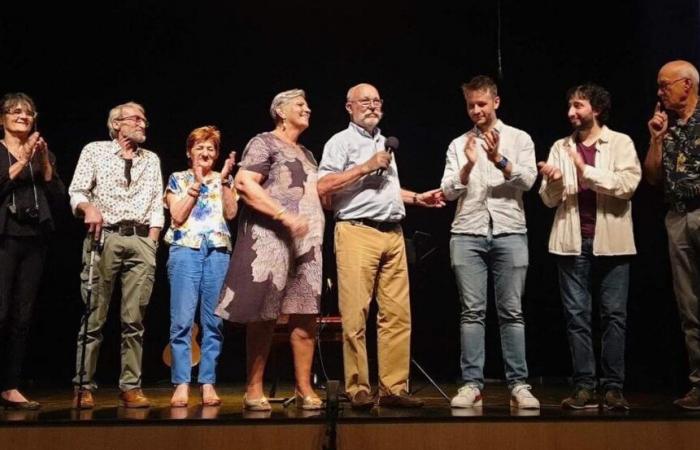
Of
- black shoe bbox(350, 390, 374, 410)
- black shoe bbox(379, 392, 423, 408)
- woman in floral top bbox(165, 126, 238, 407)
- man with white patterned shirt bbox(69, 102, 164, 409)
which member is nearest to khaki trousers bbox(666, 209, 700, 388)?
black shoe bbox(379, 392, 423, 408)

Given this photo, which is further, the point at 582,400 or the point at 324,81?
the point at 324,81

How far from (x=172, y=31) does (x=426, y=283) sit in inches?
112

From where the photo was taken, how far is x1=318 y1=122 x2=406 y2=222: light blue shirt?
365cm

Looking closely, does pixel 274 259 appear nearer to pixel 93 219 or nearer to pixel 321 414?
pixel 321 414

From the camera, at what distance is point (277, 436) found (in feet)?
10.1

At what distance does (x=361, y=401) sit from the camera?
3.47 meters

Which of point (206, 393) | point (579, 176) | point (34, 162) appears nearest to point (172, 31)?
point (34, 162)

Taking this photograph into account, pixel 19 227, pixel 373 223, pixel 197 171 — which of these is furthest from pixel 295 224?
pixel 19 227

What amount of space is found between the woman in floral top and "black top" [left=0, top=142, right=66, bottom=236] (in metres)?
0.62

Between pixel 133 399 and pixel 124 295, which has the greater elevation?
pixel 124 295

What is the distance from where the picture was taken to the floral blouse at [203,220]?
3.90 meters

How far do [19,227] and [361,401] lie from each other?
190 centimetres

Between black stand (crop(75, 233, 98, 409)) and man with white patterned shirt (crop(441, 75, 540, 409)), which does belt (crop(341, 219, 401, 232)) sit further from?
black stand (crop(75, 233, 98, 409))

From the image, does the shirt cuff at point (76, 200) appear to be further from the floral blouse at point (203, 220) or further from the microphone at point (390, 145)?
the microphone at point (390, 145)
